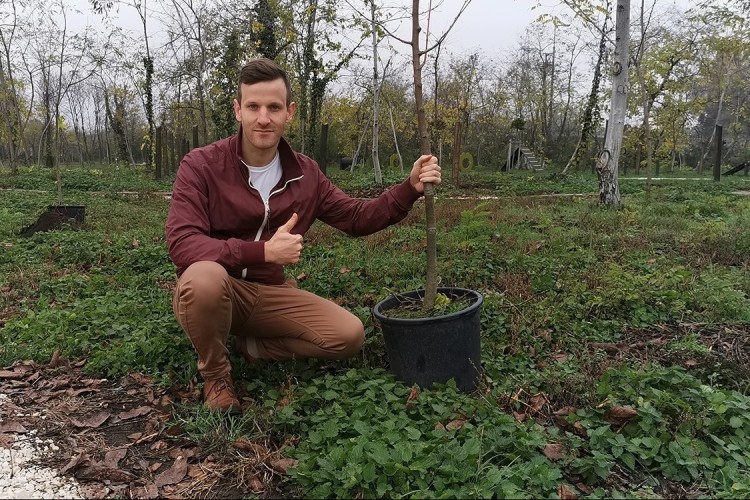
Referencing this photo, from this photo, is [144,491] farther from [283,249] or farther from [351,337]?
[351,337]

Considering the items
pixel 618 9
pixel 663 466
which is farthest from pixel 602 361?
pixel 618 9

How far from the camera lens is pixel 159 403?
2793 millimetres

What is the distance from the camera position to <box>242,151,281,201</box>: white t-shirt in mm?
2996

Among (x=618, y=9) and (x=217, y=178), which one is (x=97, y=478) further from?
(x=618, y=9)

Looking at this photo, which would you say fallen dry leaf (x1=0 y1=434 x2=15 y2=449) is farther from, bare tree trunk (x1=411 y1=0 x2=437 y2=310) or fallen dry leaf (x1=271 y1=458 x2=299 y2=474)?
bare tree trunk (x1=411 y1=0 x2=437 y2=310)

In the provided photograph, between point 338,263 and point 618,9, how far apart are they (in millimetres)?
6733

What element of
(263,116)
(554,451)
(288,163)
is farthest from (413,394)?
(263,116)

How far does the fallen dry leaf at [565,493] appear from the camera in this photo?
6.27ft

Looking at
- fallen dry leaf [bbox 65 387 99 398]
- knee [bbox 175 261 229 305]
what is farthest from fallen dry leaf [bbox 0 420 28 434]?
knee [bbox 175 261 229 305]

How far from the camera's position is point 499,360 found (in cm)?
314

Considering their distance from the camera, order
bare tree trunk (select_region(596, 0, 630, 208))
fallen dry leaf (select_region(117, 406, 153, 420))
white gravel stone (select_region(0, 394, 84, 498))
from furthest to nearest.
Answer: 1. bare tree trunk (select_region(596, 0, 630, 208))
2. fallen dry leaf (select_region(117, 406, 153, 420))
3. white gravel stone (select_region(0, 394, 84, 498))

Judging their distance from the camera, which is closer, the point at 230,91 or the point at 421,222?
the point at 421,222

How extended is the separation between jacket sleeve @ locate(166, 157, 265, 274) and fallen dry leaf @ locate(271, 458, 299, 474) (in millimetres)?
891

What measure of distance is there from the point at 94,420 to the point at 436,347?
1.70m
